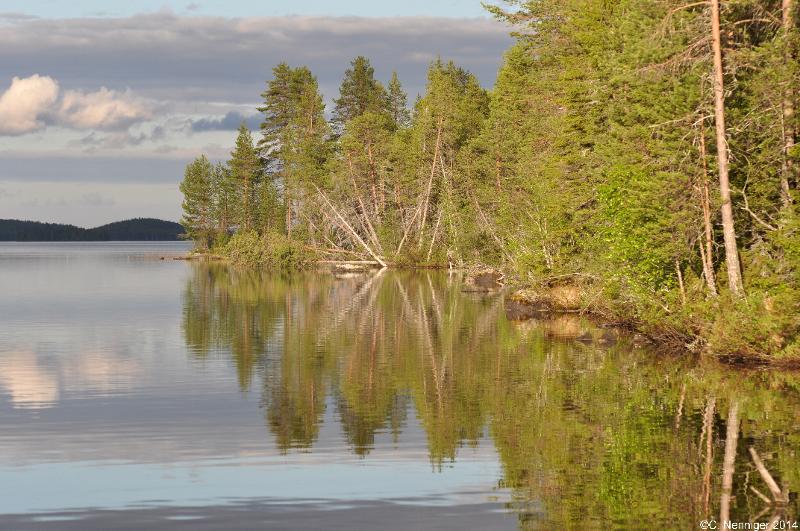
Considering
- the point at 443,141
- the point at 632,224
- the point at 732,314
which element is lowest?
the point at 732,314

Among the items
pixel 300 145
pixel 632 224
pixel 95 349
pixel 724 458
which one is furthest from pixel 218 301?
pixel 300 145

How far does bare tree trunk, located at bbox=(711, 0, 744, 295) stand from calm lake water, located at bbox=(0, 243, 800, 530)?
9.34 ft

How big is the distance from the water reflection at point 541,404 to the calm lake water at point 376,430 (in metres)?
0.07

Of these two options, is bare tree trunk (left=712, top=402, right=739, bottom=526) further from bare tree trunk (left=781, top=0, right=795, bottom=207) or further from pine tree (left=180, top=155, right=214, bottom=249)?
pine tree (left=180, top=155, right=214, bottom=249)

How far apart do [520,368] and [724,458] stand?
12.5m

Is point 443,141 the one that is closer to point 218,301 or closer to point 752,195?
point 218,301

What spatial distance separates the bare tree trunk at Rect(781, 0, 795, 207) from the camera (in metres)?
29.2

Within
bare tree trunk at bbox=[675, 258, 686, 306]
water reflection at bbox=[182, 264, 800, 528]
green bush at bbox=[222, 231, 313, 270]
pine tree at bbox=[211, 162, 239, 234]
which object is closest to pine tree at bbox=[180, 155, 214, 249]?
pine tree at bbox=[211, 162, 239, 234]

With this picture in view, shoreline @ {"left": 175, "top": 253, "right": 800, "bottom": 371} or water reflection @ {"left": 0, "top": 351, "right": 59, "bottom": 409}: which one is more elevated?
shoreline @ {"left": 175, "top": 253, "right": 800, "bottom": 371}

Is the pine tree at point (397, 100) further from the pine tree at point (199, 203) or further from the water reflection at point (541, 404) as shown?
the water reflection at point (541, 404)

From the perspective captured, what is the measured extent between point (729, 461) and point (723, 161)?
1441 centimetres

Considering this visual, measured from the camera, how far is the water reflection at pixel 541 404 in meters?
15.6

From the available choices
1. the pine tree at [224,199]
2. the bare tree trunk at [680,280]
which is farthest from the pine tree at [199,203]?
the bare tree trunk at [680,280]

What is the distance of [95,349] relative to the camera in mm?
36156
